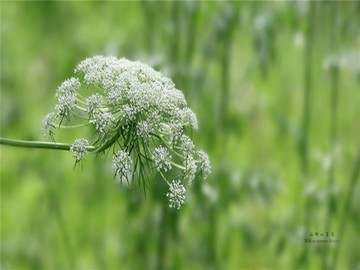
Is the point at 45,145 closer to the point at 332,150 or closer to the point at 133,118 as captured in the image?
the point at 133,118

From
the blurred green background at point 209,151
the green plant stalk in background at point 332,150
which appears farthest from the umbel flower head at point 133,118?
the green plant stalk in background at point 332,150

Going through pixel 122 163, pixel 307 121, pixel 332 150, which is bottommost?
pixel 122 163

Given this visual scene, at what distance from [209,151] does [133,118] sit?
1.47 metres

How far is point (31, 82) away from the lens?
4.07 m

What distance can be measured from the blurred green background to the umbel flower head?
100 cm

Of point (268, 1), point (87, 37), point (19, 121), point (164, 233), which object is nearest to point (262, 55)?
point (268, 1)

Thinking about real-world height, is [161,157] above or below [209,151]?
below

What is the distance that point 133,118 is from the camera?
1251 mm

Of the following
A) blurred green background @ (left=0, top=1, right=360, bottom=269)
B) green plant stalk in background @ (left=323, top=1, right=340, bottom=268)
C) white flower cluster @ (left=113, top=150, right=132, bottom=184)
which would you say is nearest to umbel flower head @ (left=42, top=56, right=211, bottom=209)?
white flower cluster @ (left=113, top=150, right=132, bottom=184)

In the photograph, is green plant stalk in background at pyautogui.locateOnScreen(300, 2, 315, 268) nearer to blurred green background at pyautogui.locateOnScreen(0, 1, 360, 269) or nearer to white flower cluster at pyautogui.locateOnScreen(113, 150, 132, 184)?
blurred green background at pyautogui.locateOnScreen(0, 1, 360, 269)

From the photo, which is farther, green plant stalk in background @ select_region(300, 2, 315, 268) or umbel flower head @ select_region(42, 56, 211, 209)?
green plant stalk in background @ select_region(300, 2, 315, 268)

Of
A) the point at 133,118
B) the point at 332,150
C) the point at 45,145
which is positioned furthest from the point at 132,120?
the point at 332,150

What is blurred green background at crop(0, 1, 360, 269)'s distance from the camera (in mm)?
2588

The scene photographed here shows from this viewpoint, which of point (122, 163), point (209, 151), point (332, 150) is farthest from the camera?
point (209, 151)
